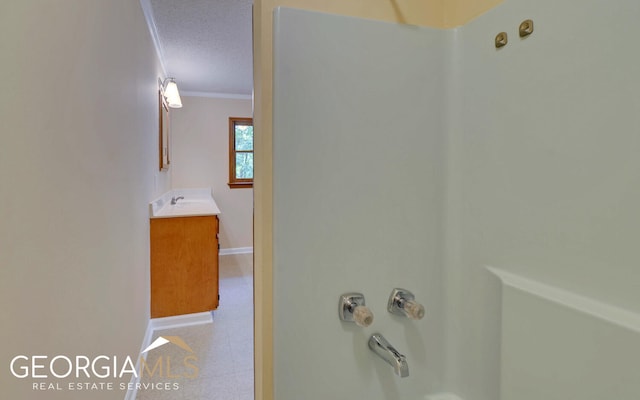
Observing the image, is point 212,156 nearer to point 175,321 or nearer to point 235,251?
point 235,251

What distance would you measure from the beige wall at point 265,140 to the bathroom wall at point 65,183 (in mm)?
542

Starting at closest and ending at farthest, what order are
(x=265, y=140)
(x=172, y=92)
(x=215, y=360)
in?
(x=265, y=140) < (x=215, y=360) < (x=172, y=92)

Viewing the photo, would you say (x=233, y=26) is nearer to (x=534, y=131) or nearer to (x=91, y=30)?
(x=91, y=30)

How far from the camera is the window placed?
4.82 metres

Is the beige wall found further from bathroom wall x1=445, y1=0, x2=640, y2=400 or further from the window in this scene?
the window

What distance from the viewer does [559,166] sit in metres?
0.75

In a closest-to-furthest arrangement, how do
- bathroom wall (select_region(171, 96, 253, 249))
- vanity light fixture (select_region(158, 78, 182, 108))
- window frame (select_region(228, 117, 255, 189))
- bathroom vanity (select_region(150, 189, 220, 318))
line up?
bathroom vanity (select_region(150, 189, 220, 318)), vanity light fixture (select_region(158, 78, 182, 108)), bathroom wall (select_region(171, 96, 253, 249)), window frame (select_region(228, 117, 255, 189))

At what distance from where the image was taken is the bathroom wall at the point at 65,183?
69cm

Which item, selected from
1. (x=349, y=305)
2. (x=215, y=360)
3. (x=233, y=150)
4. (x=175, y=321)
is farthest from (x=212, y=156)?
(x=349, y=305)

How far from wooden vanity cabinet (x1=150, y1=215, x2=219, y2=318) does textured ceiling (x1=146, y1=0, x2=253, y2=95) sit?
1.57 meters

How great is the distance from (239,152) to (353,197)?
4233 millimetres

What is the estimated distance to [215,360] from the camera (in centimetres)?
214

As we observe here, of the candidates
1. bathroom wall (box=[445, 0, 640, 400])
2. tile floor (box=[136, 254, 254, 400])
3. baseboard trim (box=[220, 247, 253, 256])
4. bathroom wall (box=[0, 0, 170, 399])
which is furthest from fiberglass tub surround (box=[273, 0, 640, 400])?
baseboard trim (box=[220, 247, 253, 256])

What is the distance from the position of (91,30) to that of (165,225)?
1672 millimetres
